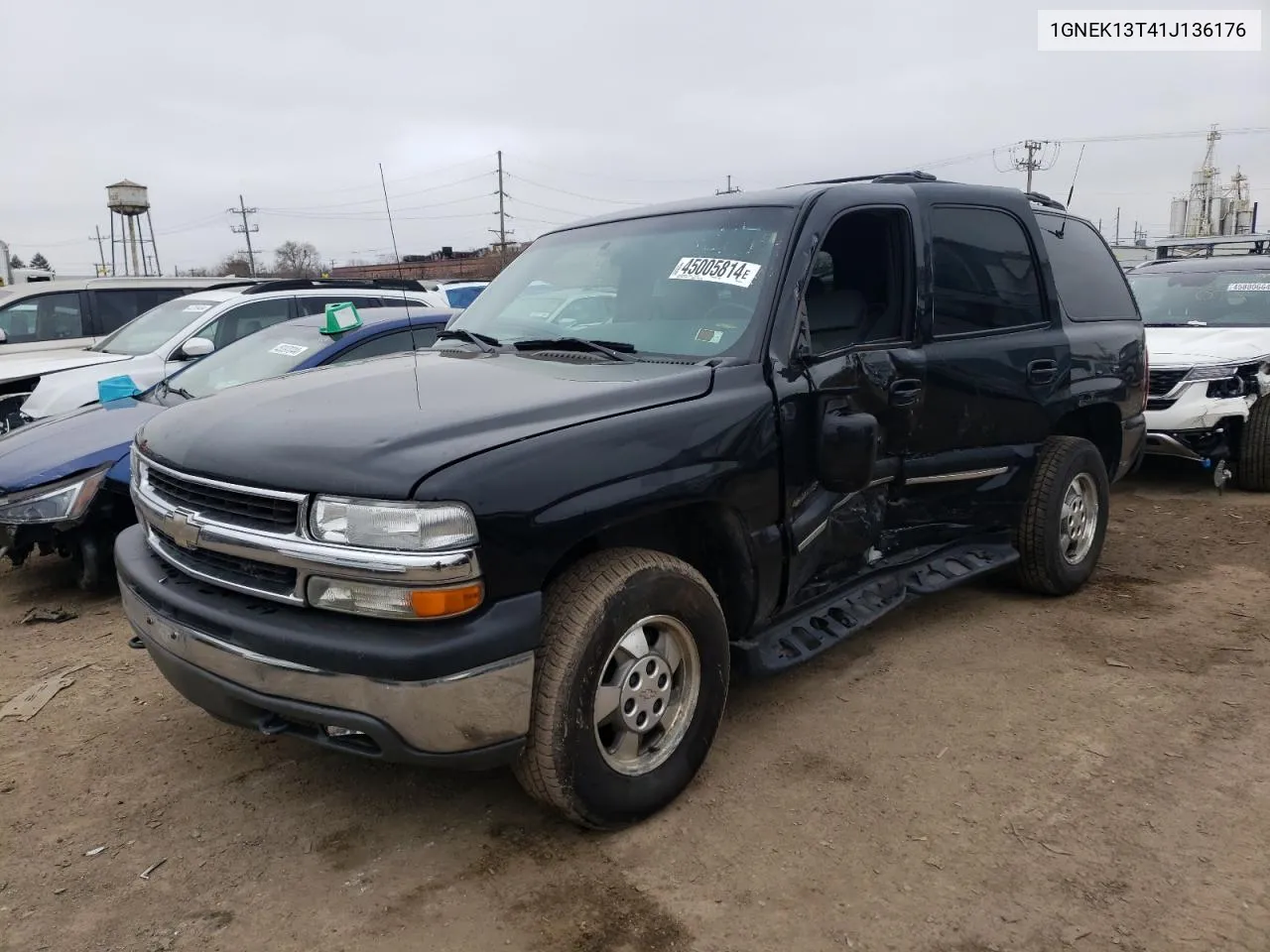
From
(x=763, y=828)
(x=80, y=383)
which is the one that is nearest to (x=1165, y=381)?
(x=763, y=828)

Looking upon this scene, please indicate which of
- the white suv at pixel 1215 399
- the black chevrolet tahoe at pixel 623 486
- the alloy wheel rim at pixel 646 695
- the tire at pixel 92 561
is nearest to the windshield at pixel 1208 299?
the white suv at pixel 1215 399

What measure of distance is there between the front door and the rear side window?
4.20 feet

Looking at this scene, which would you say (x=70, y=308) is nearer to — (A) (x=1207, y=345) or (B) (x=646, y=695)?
(B) (x=646, y=695)

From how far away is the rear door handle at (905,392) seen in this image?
3.67 m

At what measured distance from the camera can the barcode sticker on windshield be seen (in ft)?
11.0

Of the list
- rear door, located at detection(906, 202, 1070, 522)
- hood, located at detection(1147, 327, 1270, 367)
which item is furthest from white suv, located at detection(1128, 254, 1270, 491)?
rear door, located at detection(906, 202, 1070, 522)

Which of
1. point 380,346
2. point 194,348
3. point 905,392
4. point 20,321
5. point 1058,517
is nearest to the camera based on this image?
point 905,392

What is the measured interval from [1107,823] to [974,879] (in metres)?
0.56

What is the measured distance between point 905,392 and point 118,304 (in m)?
10.2

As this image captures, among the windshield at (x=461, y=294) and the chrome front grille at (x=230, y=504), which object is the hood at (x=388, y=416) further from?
the windshield at (x=461, y=294)

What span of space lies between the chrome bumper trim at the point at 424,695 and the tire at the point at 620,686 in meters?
0.11

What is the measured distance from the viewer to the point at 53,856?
9.27 ft

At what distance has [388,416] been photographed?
267 cm

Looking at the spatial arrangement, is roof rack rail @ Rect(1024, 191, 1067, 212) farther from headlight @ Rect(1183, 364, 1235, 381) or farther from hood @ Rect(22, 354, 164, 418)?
hood @ Rect(22, 354, 164, 418)
